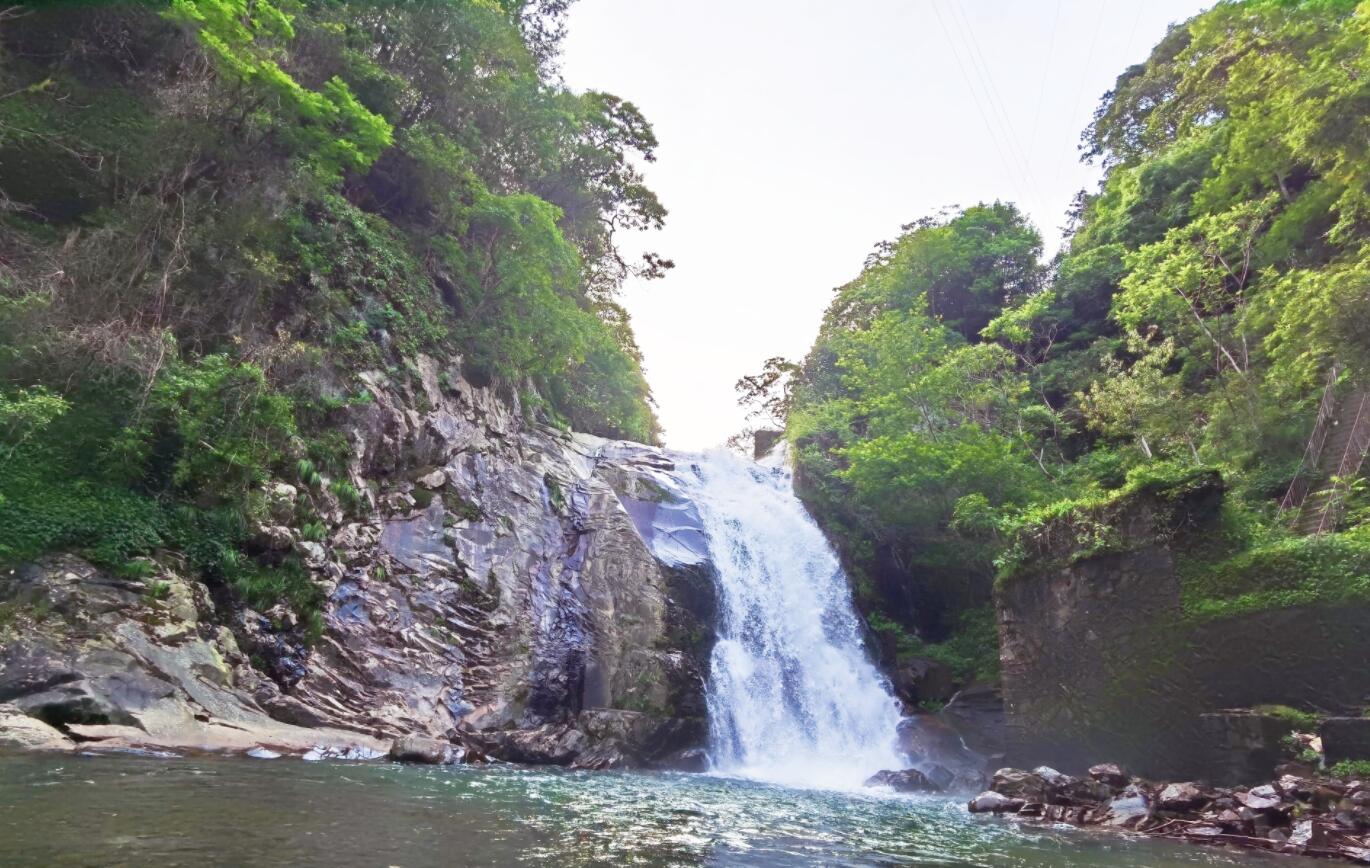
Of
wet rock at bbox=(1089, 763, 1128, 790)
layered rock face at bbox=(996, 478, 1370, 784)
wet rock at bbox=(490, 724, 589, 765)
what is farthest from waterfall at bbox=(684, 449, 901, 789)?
wet rock at bbox=(1089, 763, 1128, 790)

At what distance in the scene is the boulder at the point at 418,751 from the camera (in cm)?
967

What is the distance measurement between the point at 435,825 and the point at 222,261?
11265 mm

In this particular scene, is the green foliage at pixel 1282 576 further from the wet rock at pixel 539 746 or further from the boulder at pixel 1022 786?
the wet rock at pixel 539 746

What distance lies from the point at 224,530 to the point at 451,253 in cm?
1053

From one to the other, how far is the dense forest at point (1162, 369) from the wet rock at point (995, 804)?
→ 14.0ft

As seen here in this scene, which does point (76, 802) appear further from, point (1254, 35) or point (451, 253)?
point (1254, 35)

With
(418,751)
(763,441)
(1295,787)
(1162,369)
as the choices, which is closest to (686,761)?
(418,751)

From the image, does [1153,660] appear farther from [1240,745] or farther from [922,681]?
[922,681]

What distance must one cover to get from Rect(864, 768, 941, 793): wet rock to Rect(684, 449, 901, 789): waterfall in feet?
→ 1.57

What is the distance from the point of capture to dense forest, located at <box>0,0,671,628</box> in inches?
383

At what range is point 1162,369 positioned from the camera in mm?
19141

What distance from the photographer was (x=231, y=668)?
971cm

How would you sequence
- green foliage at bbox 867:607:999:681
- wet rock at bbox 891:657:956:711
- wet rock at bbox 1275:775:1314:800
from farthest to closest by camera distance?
wet rock at bbox 891:657:956:711, green foliage at bbox 867:607:999:681, wet rock at bbox 1275:775:1314:800

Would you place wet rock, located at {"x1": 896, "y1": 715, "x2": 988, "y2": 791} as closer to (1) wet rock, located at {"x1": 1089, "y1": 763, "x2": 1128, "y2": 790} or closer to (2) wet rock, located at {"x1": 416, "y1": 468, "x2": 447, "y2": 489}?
(1) wet rock, located at {"x1": 1089, "y1": 763, "x2": 1128, "y2": 790}
